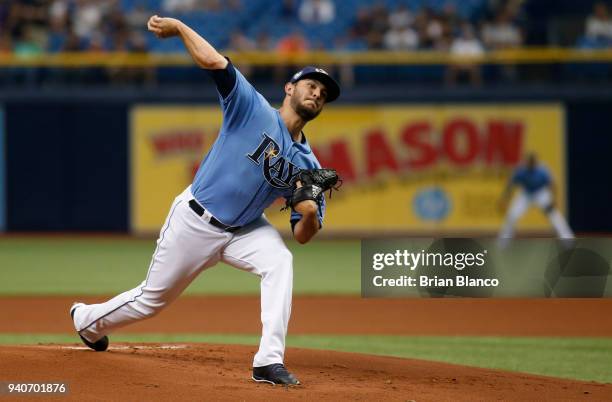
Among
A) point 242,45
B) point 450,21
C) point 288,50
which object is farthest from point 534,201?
point 242,45

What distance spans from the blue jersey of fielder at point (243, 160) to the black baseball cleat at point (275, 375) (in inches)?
33.5

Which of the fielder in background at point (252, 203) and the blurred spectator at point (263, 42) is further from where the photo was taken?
the blurred spectator at point (263, 42)

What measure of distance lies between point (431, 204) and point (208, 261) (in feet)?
43.1

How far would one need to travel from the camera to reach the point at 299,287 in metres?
12.6

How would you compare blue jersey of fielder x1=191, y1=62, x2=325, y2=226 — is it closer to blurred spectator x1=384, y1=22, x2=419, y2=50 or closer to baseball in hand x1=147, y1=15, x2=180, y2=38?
baseball in hand x1=147, y1=15, x2=180, y2=38

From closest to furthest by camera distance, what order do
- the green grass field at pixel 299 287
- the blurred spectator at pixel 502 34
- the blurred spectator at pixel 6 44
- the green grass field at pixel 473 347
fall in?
the green grass field at pixel 473 347 < the green grass field at pixel 299 287 < the blurred spectator at pixel 502 34 < the blurred spectator at pixel 6 44

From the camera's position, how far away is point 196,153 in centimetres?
1912

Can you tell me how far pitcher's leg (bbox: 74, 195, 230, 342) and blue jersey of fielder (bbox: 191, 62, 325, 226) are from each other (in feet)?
0.40

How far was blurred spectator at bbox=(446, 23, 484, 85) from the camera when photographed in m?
18.6

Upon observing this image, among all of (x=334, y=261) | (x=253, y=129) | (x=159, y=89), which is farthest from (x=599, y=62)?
(x=253, y=129)

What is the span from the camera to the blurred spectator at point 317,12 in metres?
20.2

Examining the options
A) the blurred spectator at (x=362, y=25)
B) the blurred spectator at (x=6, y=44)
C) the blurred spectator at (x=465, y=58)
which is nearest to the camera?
the blurred spectator at (x=465, y=58)
